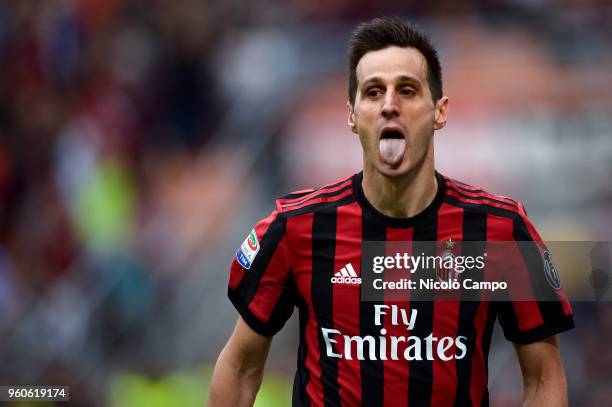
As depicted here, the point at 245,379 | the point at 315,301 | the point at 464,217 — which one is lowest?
the point at 245,379

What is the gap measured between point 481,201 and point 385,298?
17.3 inches

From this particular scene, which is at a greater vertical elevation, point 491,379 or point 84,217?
point 84,217

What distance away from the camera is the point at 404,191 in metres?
3.26

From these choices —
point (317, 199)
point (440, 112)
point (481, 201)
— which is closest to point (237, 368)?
point (317, 199)

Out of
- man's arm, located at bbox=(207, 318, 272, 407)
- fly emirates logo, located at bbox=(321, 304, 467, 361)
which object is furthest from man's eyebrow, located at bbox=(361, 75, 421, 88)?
man's arm, located at bbox=(207, 318, 272, 407)

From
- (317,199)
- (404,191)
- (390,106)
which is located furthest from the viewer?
(317,199)

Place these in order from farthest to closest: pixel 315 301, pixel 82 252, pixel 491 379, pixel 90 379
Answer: pixel 82 252
pixel 90 379
pixel 491 379
pixel 315 301

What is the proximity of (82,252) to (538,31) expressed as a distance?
3.68 m

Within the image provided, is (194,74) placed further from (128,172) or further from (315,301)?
(315,301)

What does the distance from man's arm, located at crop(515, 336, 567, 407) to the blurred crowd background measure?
291cm

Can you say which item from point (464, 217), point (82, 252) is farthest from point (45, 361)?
point (464, 217)

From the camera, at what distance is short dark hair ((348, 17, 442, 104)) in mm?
3260

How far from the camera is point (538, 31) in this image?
7.27 meters

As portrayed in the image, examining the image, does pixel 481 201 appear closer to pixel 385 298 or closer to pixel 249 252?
pixel 385 298
